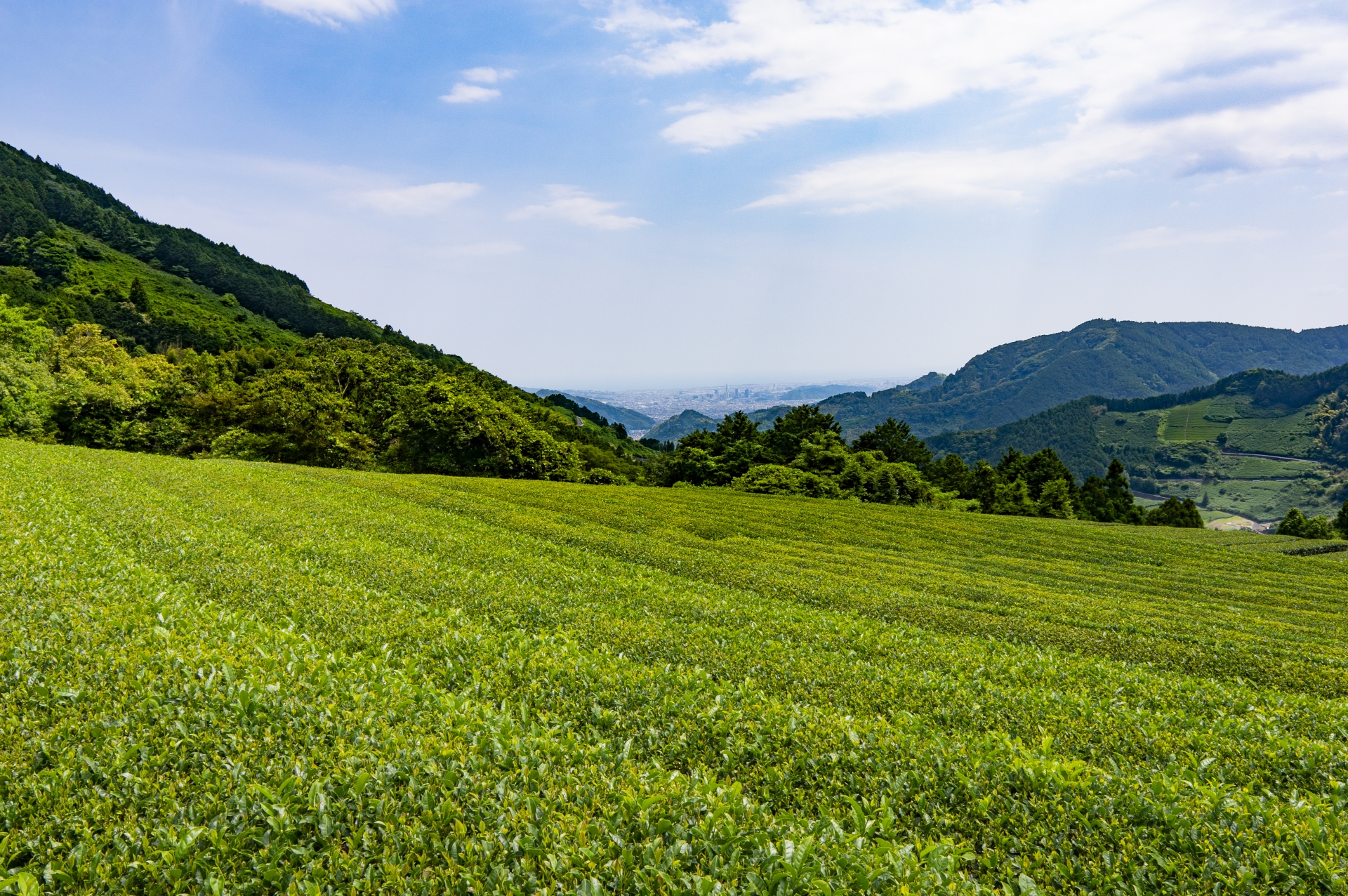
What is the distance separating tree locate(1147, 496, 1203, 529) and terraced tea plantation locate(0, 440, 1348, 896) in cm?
6679

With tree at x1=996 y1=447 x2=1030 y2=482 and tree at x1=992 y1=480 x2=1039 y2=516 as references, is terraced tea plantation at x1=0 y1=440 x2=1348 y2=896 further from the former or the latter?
tree at x1=996 y1=447 x2=1030 y2=482

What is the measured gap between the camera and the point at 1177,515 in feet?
230

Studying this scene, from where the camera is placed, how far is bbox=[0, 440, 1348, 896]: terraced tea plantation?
4.77 m

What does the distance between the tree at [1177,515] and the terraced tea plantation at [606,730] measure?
219ft

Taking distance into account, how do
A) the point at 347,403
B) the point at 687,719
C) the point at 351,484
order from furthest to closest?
the point at 347,403 → the point at 351,484 → the point at 687,719

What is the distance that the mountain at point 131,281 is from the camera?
11394cm

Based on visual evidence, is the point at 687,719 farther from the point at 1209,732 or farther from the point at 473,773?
the point at 1209,732

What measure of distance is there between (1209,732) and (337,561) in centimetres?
1692

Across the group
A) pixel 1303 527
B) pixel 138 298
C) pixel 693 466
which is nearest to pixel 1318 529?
pixel 1303 527

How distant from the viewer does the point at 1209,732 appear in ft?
26.5

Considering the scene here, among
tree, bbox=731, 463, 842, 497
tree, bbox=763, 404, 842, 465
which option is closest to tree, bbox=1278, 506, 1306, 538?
tree, bbox=763, 404, 842, 465

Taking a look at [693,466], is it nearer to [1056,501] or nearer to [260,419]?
[1056,501]

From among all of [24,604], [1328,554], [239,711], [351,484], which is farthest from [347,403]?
[1328,554]

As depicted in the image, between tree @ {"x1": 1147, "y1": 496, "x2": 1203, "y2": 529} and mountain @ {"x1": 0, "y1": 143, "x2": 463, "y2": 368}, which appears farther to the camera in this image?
mountain @ {"x1": 0, "y1": 143, "x2": 463, "y2": 368}
